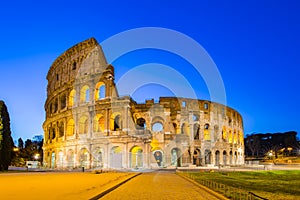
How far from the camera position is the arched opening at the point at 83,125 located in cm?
4478

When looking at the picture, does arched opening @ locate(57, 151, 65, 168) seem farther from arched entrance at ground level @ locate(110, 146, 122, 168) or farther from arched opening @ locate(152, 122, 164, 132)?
arched opening @ locate(152, 122, 164, 132)

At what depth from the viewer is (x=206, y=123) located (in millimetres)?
52500

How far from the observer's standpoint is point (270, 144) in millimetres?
102375

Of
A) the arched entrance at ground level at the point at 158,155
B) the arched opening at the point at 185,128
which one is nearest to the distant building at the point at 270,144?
the arched opening at the point at 185,128

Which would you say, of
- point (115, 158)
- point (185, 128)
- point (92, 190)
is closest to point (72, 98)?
point (115, 158)

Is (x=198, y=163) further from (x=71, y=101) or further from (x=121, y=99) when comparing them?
(x=71, y=101)

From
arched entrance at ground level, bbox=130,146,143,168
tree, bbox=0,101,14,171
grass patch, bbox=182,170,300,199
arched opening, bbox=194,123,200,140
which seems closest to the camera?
grass patch, bbox=182,170,300,199

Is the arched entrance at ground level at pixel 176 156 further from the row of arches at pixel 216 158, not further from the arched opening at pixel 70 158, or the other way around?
the arched opening at pixel 70 158

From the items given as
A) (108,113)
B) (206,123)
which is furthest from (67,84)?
(206,123)

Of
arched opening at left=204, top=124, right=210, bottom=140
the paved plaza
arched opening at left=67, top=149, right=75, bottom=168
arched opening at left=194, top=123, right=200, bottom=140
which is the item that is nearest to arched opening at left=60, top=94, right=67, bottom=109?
arched opening at left=67, top=149, right=75, bottom=168

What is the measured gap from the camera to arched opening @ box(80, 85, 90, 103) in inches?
1789

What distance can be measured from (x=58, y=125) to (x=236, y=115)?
3342 cm

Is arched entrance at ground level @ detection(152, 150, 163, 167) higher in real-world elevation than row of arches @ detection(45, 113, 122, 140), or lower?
lower

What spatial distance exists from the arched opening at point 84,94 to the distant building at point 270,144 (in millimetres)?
59131
